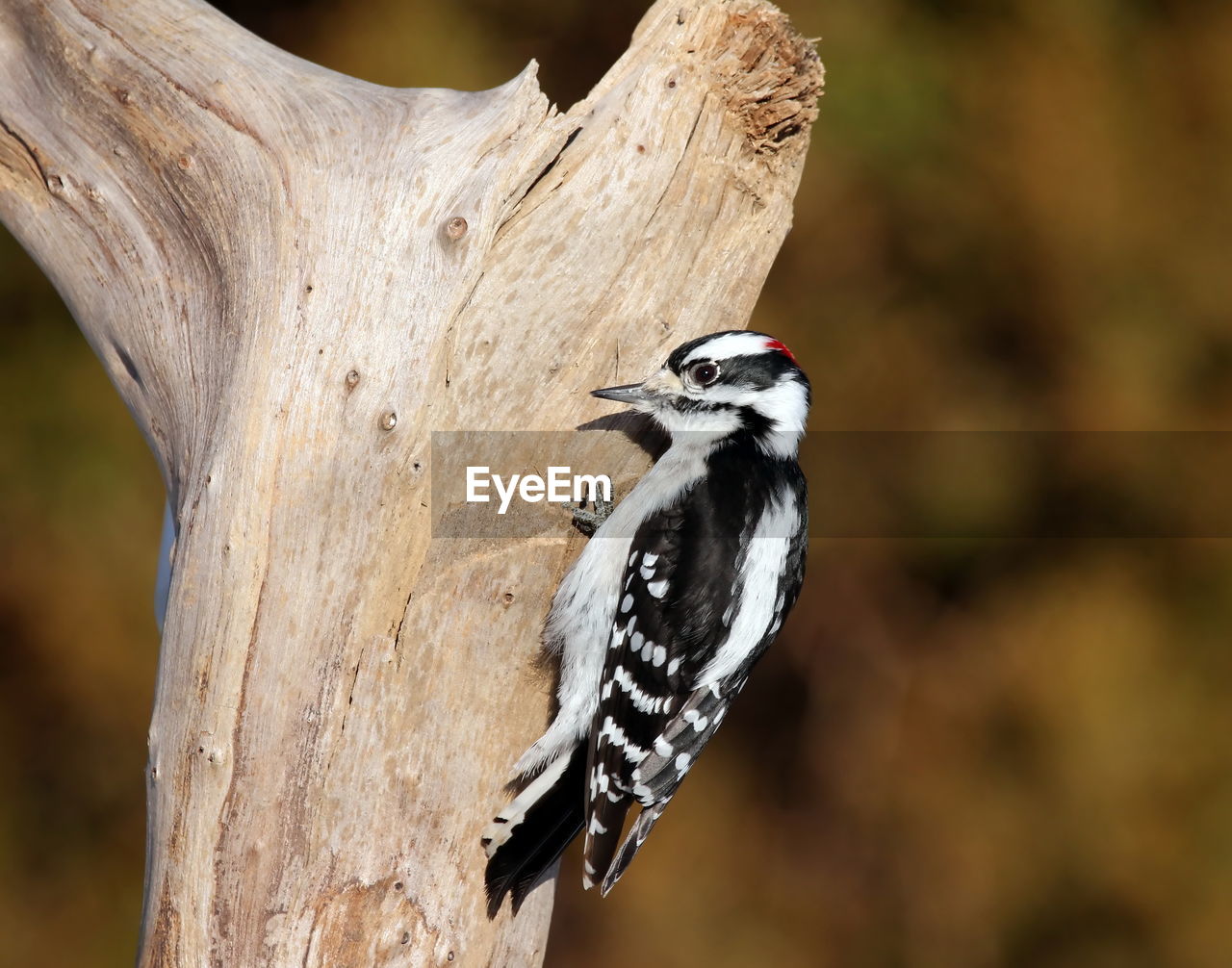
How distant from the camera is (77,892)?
15.5 feet

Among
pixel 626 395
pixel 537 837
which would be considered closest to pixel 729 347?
pixel 626 395

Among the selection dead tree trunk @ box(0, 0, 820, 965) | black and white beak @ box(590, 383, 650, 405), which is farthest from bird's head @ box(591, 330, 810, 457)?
dead tree trunk @ box(0, 0, 820, 965)

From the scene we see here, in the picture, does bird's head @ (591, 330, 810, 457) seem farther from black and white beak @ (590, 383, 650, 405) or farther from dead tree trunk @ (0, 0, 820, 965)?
dead tree trunk @ (0, 0, 820, 965)

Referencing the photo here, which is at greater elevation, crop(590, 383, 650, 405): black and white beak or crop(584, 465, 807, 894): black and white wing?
crop(590, 383, 650, 405): black and white beak

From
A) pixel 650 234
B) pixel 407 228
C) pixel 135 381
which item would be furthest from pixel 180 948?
pixel 650 234

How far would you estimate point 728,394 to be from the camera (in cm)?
217

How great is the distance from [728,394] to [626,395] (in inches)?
9.9

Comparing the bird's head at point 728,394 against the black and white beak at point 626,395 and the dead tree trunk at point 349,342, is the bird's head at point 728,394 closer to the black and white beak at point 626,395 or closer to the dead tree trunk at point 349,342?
the black and white beak at point 626,395

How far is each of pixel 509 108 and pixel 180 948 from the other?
1.66 meters

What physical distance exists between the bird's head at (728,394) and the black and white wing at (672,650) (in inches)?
7.4

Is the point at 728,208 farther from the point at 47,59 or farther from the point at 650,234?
the point at 47,59

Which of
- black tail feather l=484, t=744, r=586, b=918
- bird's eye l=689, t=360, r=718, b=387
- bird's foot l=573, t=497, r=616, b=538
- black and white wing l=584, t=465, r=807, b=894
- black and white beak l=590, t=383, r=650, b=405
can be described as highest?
bird's eye l=689, t=360, r=718, b=387

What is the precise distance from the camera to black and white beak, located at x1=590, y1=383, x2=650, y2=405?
2.04 meters

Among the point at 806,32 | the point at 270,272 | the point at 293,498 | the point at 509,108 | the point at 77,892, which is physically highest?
the point at 806,32
